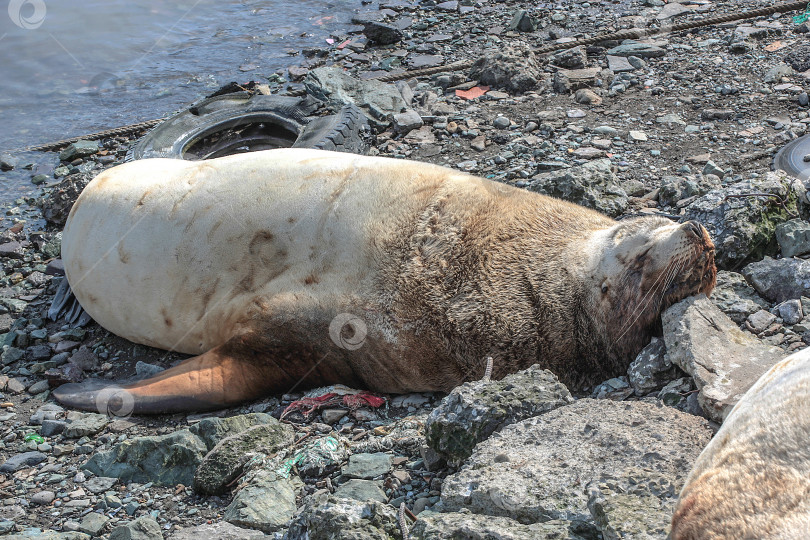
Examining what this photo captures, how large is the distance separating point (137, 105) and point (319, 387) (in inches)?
233

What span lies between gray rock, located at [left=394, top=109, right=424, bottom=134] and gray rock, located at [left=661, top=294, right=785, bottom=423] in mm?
4037

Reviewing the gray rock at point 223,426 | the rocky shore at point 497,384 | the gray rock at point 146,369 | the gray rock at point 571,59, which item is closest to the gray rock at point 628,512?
the rocky shore at point 497,384

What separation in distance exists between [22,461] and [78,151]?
176 inches

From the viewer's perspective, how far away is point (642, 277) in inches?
158

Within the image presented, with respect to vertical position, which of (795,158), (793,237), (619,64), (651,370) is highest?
(619,64)

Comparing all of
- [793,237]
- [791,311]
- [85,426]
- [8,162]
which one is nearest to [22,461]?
[85,426]

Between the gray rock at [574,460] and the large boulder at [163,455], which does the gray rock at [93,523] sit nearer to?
the large boulder at [163,455]

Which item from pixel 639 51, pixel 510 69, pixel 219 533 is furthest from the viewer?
pixel 639 51

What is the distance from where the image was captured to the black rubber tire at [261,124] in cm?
675

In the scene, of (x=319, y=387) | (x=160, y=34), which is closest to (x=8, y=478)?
(x=319, y=387)

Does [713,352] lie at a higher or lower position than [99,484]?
higher

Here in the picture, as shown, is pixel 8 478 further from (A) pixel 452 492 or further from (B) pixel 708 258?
(B) pixel 708 258

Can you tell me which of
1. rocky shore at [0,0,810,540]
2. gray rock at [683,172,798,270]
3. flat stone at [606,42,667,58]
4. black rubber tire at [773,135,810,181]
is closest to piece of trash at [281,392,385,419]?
rocky shore at [0,0,810,540]

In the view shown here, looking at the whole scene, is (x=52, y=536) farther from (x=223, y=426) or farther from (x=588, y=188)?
(x=588, y=188)
